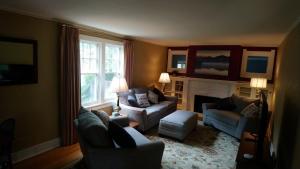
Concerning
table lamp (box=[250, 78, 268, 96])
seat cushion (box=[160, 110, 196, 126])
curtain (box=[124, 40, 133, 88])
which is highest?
curtain (box=[124, 40, 133, 88])

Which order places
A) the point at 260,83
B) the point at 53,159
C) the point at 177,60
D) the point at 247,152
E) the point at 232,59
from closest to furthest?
the point at 247,152 → the point at 53,159 → the point at 260,83 → the point at 232,59 → the point at 177,60

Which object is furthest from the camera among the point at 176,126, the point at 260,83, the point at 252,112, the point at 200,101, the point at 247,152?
the point at 200,101

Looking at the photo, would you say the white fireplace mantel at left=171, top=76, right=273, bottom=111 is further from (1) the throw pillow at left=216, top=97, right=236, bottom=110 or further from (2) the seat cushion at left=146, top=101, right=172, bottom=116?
(2) the seat cushion at left=146, top=101, right=172, bottom=116

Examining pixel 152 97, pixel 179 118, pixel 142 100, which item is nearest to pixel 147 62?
pixel 152 97

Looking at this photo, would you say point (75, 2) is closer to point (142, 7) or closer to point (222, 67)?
point (142, 7)

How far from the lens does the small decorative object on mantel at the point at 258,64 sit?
5.26m

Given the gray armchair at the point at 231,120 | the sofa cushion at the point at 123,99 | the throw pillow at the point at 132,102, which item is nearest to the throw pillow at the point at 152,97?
the throw pillow at the point at 132,102

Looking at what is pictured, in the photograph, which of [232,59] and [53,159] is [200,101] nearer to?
[232,59]

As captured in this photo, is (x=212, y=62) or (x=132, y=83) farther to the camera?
(x=212, y=62)

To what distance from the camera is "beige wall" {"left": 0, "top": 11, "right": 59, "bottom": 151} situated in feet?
8.80

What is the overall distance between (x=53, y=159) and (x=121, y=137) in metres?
1.61

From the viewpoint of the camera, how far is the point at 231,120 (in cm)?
418

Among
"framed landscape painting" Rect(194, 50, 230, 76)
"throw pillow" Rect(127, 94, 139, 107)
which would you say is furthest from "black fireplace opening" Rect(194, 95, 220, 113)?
"throw pillow" Rect(127, 94, 139, 107)

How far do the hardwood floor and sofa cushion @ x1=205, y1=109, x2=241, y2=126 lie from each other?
3210mm
